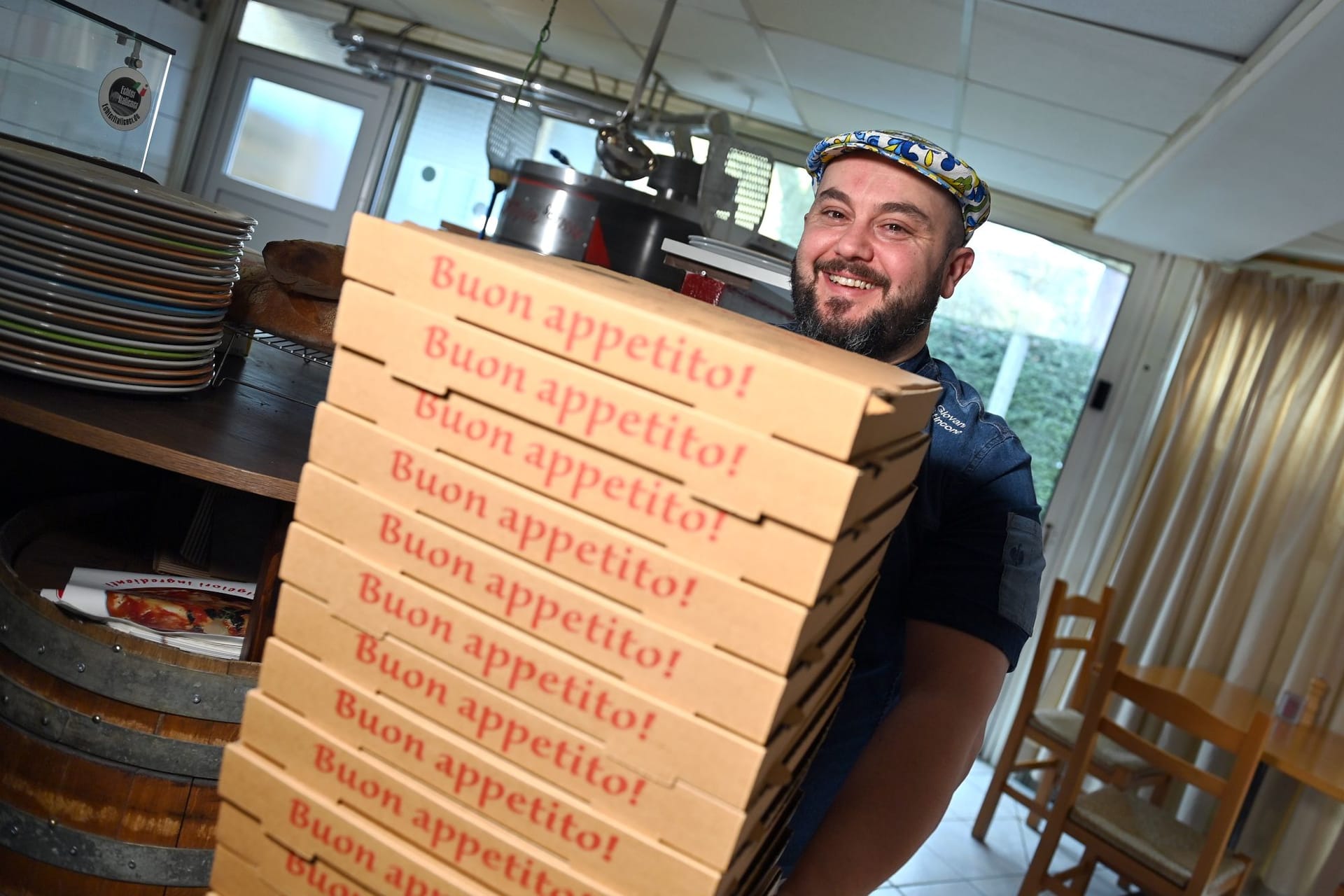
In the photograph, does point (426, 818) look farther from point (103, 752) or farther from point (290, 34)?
point (290, 34)

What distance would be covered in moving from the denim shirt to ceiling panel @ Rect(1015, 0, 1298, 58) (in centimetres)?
135

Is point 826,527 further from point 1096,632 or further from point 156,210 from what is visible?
point 1096,632

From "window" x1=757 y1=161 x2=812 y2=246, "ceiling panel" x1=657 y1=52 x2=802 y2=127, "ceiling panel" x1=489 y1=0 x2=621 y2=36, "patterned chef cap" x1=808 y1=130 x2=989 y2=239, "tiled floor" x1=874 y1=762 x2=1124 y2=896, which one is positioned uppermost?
"ceiling panel" x1=657 y1=52 x2=802 y2=127

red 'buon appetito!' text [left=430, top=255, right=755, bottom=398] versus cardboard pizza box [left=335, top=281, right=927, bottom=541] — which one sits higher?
red 'buon appetito!' text [left=430, top=255, right=755, bottom=398]

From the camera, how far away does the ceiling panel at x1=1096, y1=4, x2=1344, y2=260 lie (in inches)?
79.7

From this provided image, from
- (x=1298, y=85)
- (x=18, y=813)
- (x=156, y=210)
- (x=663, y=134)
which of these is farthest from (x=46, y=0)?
(x=1298, y=85)

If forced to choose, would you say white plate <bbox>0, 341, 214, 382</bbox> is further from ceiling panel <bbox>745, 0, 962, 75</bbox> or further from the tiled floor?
the tiled floor

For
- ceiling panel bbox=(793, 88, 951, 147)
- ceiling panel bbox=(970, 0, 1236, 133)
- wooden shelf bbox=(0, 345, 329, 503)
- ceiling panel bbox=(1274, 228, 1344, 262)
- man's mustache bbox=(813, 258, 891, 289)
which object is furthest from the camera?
ceiling panel bbox=(793, 88, 951, 147)

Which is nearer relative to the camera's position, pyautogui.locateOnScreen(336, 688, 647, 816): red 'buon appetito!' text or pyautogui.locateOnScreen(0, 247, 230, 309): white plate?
pyautogui.locateOnScreen(336, 688, 647, 816): red 'buon appetito!' text

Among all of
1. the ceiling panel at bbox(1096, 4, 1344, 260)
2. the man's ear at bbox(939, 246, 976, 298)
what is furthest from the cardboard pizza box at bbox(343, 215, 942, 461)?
the ceiling panel at bbox(1096, 4, 1344, 260)

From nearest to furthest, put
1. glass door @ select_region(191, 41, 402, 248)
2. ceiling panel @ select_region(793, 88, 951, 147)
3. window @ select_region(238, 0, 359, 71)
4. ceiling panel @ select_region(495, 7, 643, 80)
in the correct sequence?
ceiling panel @ select_region(793, 88, 951, 147)
ceiling panel @ select_region(495, 7, 643, 80)
glass door @ select_region(191, 41, 402, 248)
window @ select_region(238, 0, 359, 71)

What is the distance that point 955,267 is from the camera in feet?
4.46

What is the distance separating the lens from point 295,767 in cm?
68

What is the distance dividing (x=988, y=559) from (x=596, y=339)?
0.63 m
